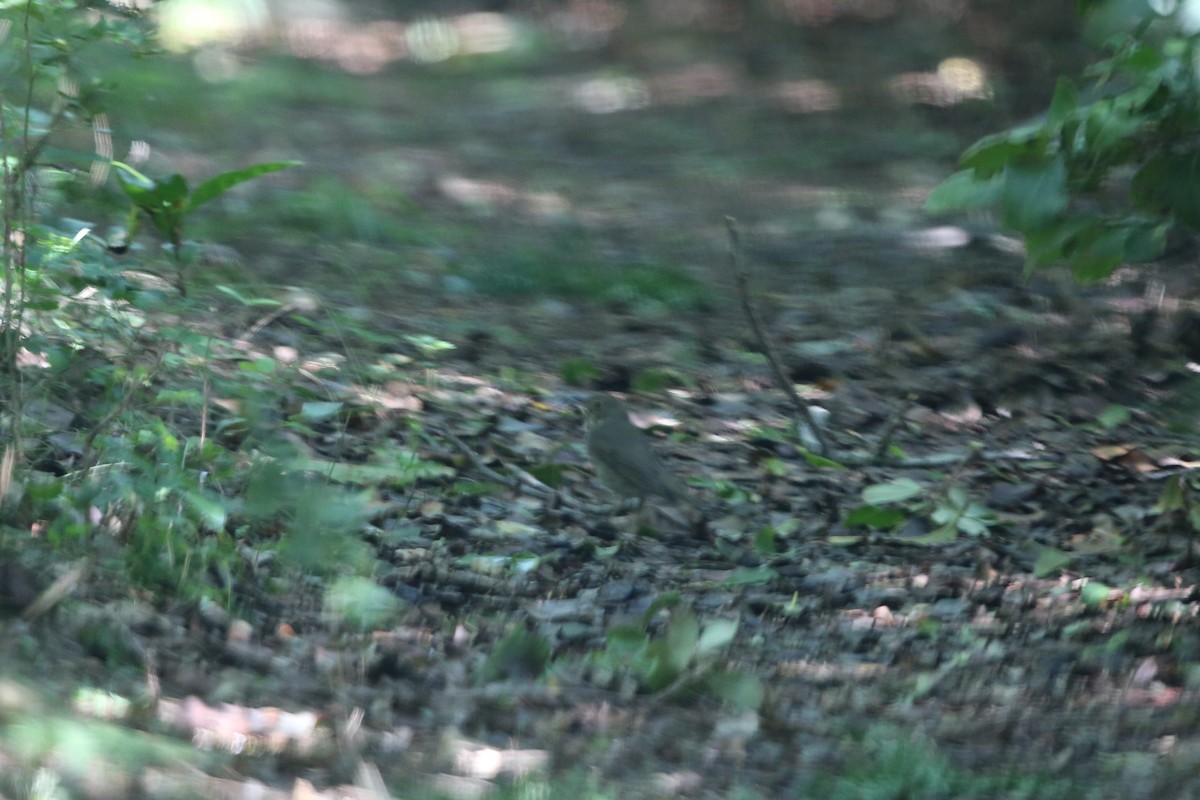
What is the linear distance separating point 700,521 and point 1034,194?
5.32 ft

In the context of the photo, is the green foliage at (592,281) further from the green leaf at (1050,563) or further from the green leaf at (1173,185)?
the green leaf at (1173,185)

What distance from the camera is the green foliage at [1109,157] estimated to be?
3.08 metres

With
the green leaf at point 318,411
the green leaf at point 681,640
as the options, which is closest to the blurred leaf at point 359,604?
the green leaf at point 681,640

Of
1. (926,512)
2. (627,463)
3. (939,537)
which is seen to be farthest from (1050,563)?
(627,463)

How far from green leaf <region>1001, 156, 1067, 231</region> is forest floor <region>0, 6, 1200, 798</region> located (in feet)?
3.64

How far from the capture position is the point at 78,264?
3.90 metres

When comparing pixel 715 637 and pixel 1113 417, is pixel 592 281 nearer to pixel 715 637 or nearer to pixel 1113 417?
pixel 1113 417

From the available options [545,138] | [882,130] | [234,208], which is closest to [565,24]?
[545,138]

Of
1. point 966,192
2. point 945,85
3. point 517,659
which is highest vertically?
point 966,192

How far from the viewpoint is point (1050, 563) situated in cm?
407

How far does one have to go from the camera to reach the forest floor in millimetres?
2949

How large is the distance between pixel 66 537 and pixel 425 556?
1.07 meters

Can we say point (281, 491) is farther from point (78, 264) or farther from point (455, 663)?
point (78, 264)

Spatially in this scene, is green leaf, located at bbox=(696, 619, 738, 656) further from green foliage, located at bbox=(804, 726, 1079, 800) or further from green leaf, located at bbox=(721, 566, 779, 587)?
green foliage, located at bbox=(804, 726, 1079, 800)
